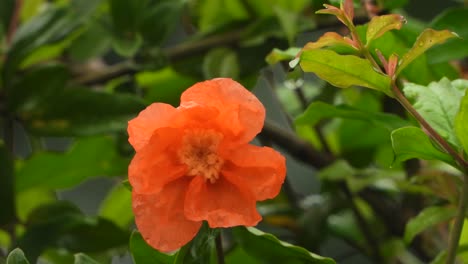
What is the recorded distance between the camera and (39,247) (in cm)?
82

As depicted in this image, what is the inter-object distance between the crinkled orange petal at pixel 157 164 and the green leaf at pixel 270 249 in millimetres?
66

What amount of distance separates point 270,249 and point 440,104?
149mm

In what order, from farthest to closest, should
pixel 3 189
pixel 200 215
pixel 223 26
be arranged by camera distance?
pixel 223 26 → pixel 3 189 → pixel 200 215

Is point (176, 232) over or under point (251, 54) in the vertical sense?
over

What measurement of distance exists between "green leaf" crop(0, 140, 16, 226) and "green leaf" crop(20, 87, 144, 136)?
77 mm

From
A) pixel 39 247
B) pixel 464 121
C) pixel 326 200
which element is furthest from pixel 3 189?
pixel 464 121

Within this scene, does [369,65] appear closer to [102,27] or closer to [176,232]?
[176,232]

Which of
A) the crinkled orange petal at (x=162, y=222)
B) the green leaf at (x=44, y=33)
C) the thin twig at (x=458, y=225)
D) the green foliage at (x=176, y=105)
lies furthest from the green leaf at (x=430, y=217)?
the green leaf at (x=44, y=33)

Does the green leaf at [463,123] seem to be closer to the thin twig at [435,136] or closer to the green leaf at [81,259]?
the thin twig at [435,136]

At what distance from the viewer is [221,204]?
0.53 meters

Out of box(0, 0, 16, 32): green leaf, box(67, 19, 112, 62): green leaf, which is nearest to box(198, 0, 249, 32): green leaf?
box(67, 19, 112, 62): green leaf

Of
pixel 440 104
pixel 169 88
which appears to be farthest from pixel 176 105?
pixel 440 104

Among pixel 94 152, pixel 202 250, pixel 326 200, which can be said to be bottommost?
pixel 326 200

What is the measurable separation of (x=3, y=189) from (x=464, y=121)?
1.59 feet
